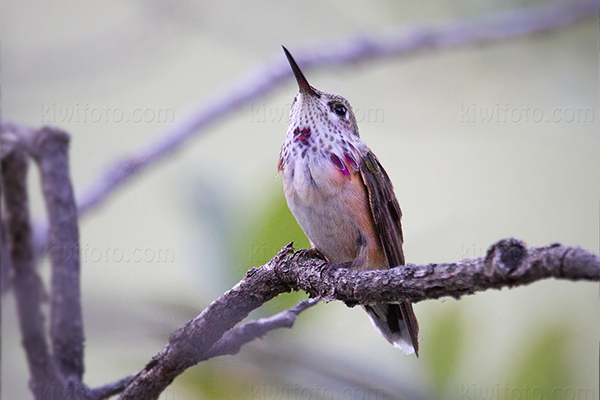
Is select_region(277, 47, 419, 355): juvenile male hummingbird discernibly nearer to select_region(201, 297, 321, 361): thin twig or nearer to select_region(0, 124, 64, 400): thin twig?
select_region(201, 297, 321, 361): thin twig

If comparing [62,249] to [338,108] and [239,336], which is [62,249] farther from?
[338,108]

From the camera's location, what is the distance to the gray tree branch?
460 cm

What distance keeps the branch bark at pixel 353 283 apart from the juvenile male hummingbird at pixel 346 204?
26.6 inches

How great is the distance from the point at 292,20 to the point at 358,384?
12.3 feet

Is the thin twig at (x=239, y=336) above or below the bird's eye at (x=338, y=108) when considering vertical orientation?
below

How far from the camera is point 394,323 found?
3.62 meters

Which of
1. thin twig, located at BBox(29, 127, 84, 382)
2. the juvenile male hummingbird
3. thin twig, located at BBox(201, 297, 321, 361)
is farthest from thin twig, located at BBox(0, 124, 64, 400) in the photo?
the juvenile male hummingbird

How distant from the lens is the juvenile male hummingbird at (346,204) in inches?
132

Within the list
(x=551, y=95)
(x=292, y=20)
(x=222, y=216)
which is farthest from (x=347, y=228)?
(x=551, y=95)

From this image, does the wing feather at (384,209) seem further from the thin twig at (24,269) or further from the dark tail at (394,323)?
the thin twig at (24,269)

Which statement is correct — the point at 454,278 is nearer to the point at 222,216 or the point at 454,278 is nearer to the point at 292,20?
the point at 222,216

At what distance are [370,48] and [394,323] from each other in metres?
2.55

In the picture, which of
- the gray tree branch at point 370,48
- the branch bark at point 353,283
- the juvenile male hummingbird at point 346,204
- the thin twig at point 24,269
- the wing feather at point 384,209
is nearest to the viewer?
the branch bark at point 353,283

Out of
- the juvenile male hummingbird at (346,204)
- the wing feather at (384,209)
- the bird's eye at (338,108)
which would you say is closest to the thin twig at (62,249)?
the juvenile male hummingbird at (346,204)
